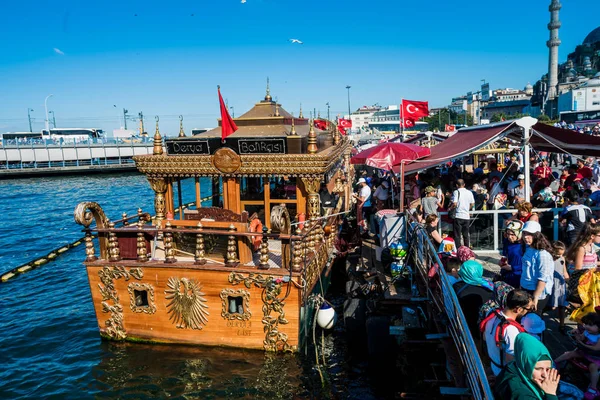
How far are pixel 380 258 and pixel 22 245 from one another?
63.6ft

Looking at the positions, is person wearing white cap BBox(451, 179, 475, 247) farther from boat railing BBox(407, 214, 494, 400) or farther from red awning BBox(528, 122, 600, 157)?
red awning BBox(528, 122, 600, 157)

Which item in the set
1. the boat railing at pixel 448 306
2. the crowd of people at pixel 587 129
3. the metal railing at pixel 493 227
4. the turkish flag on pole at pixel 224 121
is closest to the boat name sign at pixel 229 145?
the turkish flag on pole at pixel 224 121

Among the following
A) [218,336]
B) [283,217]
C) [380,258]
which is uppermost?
[283,217]

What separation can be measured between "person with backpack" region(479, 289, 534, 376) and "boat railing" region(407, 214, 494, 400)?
28 centimetres

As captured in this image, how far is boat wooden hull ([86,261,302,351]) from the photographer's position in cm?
817

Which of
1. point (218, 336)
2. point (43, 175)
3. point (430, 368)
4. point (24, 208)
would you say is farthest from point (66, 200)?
point (430, 368)

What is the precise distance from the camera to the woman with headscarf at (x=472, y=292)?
6004 millimetres

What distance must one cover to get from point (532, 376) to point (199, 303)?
20.3ft

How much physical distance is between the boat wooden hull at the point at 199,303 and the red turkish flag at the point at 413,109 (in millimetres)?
12887

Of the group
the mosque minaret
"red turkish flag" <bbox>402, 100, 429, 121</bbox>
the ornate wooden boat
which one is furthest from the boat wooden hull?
the mosque minaret

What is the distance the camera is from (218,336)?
8.56 metres

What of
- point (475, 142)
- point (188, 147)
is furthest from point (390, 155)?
point (188, 147)

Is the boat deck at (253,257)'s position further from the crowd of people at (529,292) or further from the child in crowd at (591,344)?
the child in crowd at (591,344)

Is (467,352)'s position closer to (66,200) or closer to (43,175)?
(66,200)
